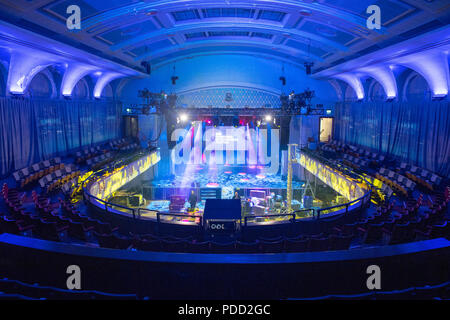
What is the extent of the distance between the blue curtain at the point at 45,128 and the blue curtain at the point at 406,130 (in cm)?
2063

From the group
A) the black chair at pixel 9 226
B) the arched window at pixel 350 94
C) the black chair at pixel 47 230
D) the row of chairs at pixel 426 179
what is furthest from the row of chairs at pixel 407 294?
the arched window at pixel 350 94

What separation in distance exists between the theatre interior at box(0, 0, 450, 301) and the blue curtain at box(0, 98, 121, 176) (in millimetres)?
103

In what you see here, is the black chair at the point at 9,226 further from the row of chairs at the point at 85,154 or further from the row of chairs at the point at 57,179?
the row of chairs at the point at 85,154

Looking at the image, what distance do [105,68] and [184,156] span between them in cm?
1036

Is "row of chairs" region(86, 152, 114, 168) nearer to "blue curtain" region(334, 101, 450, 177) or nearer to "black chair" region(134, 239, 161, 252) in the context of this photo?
"black chair" region(134, 239, 161, 252)

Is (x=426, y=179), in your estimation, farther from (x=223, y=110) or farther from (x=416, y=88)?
(x=223, y=110)

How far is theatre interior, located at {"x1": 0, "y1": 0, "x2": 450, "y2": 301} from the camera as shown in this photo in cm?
339

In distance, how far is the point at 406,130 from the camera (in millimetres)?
16359

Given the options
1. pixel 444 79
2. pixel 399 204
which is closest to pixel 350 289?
pixel 399 204

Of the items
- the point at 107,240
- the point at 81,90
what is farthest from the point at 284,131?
the point at 107,240

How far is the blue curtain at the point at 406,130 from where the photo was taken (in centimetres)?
1351

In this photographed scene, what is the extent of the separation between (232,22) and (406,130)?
1177 centimetres

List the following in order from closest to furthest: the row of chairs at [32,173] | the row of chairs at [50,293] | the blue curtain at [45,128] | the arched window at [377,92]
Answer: the row of chairs at [50,293], the row of chairs at [32,173], the blue curtain at [45,128], the arched window at [377,92]

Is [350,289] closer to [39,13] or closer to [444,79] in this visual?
[39,13]
